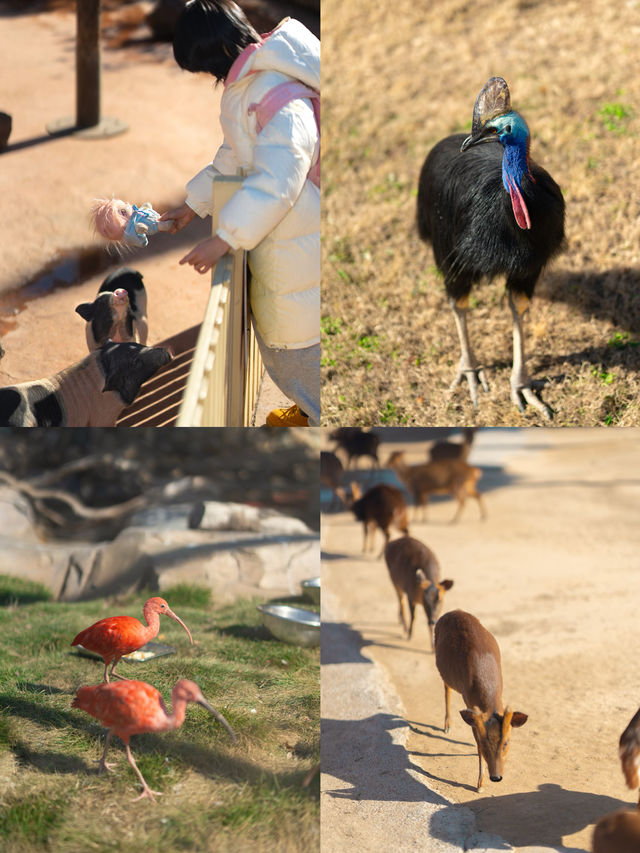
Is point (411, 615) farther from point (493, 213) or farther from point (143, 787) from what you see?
point (493, 213)

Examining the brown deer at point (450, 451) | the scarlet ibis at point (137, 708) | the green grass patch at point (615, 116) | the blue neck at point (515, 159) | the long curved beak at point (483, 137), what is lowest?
the brown deer at point (450, 451)

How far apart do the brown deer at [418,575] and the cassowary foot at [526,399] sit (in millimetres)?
812

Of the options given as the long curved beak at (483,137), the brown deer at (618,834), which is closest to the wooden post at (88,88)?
the long curved beak at (483,137)

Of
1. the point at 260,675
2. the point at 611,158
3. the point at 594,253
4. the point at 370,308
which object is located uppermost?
the point at 611,158

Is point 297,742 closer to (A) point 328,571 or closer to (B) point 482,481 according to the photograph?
(A) point 328,571

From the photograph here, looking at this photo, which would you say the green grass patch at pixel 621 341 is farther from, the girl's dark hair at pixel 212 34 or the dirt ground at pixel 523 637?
the girl's dark hair at pixel 212 34

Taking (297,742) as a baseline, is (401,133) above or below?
above

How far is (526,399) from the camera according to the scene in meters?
3.55

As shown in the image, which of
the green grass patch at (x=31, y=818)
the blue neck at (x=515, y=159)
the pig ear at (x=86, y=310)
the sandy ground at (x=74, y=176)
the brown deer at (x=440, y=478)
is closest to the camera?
the green grass patch at (x=31, y=818)

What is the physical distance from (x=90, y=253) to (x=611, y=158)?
3175 millimetres

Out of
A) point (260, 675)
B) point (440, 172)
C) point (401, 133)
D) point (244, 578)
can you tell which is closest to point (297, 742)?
point (260, 675)

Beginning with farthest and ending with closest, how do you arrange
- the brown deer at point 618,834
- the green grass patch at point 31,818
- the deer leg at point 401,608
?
1. the deer leg at point 401,608
2. the green grass patch at point 31,818
3. the brown deer at point 618,834

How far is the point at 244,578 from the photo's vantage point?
3842 millimetres

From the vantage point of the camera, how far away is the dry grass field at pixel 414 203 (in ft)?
12.4
